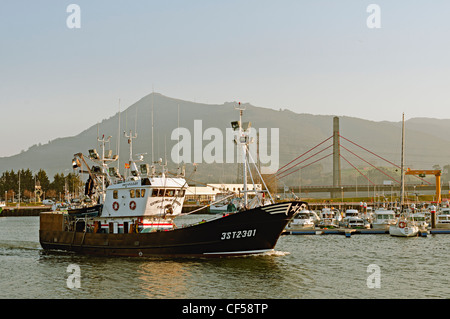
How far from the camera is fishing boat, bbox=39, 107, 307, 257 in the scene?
35000 mm

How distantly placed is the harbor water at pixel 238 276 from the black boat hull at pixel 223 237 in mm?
755

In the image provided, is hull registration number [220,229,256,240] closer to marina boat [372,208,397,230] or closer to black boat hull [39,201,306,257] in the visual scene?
black boat hull [39,201,306,257]

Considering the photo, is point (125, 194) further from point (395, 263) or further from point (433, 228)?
point (433, 228)

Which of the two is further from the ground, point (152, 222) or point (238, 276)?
point (152, 222)

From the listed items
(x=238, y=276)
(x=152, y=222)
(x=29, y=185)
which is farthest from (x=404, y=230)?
(x=29, y=185)

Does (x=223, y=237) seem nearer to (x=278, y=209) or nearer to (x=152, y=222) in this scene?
(x=278, y=209)

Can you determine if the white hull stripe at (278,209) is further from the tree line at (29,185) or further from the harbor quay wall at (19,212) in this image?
the tree line at (29,185)

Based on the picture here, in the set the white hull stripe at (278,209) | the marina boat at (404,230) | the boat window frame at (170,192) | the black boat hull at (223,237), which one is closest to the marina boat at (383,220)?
the marina boat at (404,230)

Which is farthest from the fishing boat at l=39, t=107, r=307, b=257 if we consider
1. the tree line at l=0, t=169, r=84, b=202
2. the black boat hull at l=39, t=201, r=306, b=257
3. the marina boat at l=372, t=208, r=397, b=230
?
the tree line at l=0, t=169, r=84, b=202

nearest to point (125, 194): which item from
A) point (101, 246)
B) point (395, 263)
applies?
point (101, 246)

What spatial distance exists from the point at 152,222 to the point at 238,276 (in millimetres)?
10719

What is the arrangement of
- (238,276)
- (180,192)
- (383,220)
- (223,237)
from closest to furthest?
(238,276)
(223,237)
(180,192)
(383,220)

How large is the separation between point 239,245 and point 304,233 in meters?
29.1

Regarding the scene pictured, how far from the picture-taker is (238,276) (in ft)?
101
